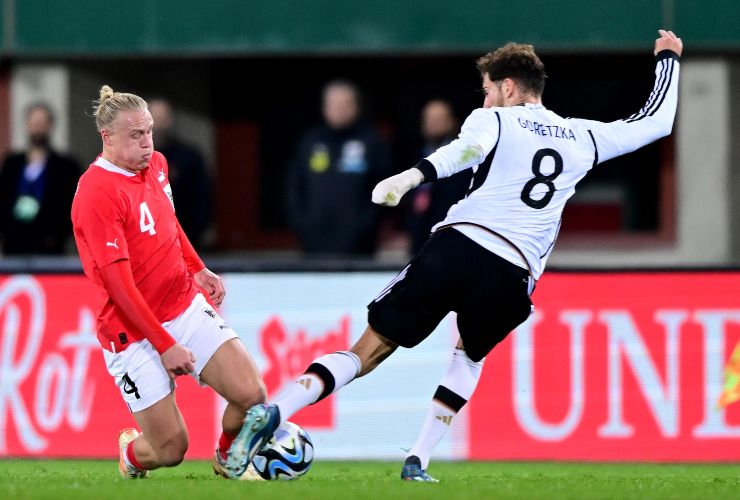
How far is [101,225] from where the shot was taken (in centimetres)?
728

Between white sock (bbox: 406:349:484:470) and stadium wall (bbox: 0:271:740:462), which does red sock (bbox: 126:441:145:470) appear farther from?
stadium wall (bbox: 0:271:740:462)

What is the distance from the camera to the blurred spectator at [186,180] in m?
12.7

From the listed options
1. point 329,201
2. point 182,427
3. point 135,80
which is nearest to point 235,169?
point 135,80

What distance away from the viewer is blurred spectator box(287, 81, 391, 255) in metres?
12.0

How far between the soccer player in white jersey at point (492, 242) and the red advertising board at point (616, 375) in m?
2.83

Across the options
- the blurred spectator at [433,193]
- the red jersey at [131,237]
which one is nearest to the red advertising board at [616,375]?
the blurred spectator at [433,193]

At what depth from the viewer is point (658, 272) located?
1056 cm

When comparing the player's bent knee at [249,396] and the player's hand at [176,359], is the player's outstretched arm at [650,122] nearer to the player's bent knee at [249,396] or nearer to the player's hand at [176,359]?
the player's bent knee at [249,396]

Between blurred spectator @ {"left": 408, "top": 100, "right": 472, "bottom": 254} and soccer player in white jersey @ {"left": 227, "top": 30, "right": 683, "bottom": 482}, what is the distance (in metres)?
3.70

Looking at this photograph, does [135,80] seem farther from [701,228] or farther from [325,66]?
[701,228]

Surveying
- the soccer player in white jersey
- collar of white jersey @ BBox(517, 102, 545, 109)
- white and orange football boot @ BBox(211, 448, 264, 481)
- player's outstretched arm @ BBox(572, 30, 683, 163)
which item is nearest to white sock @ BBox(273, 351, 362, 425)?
the soccer player in white jersey

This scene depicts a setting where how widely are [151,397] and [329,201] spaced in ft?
15.3

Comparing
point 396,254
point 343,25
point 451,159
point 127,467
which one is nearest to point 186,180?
point 343,25

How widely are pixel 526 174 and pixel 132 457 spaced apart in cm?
257
